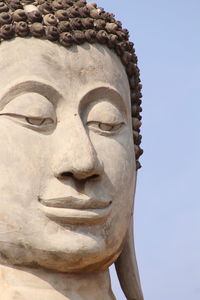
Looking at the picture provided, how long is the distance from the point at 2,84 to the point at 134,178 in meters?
1.41

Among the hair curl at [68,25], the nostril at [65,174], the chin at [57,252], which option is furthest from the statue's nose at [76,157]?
the hair curl at [68,25]

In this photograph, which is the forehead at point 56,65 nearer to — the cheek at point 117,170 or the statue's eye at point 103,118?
the statue's eye at point 103,118

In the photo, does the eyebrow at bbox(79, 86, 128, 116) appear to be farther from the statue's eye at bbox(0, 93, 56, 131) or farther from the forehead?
the statue's eye at bbox(0, 93, 56, 131)

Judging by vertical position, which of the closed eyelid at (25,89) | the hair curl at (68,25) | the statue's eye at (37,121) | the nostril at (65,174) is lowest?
the nostril at (65,174)

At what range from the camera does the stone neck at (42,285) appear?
771cm

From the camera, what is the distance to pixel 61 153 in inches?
308

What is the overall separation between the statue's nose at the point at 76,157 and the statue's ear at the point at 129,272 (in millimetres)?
1088

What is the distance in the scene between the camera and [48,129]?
313 inches

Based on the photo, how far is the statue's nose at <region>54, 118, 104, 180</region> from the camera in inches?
306

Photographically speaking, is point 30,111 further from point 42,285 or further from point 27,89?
point 42,285

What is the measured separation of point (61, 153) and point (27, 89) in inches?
23.8

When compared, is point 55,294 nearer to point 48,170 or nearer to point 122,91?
point 48,170

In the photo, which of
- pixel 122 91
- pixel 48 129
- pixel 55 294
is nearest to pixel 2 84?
pixel 48 129

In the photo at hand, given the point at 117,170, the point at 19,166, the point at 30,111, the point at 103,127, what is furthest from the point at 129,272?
the point at 30,111
